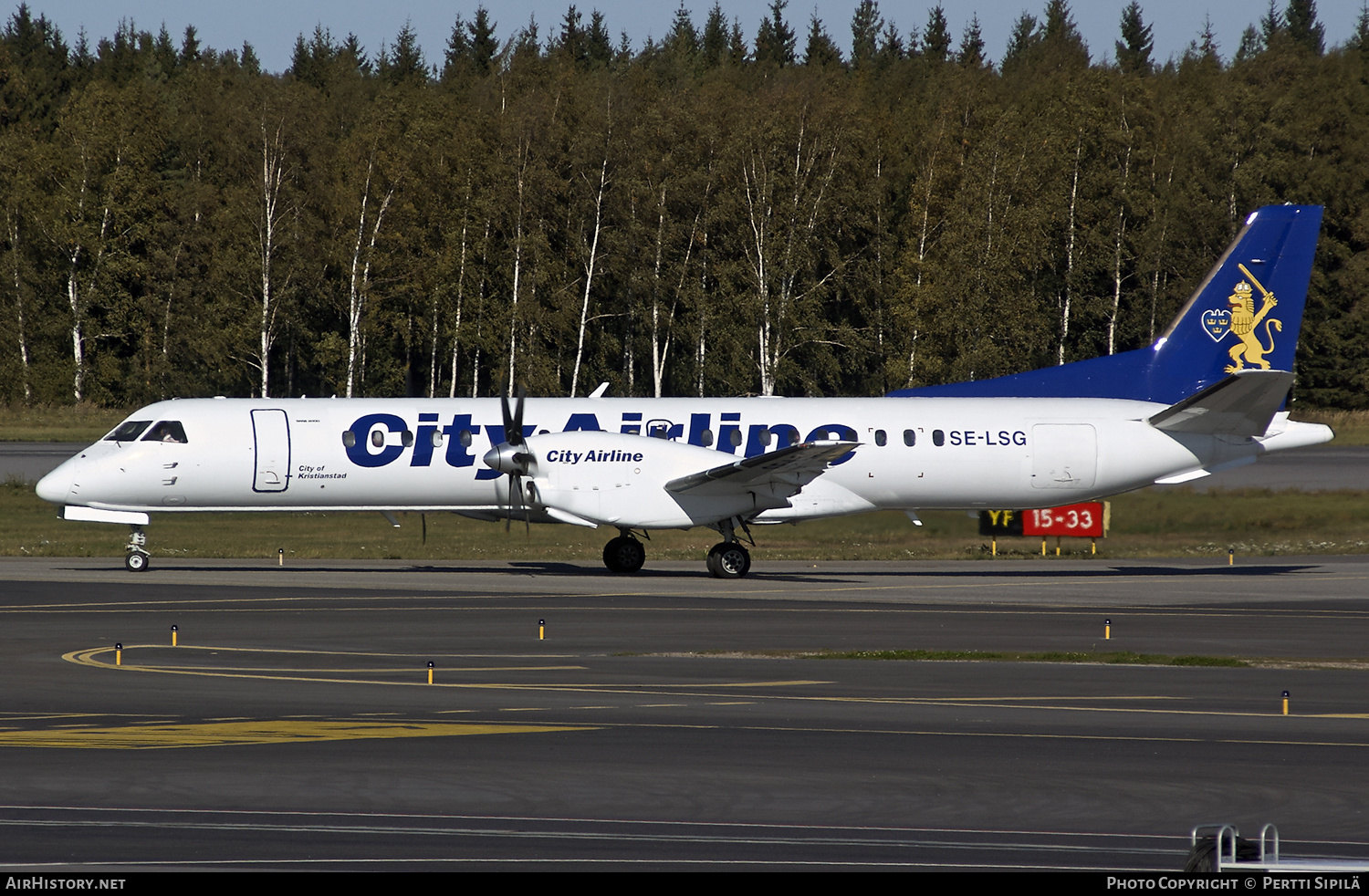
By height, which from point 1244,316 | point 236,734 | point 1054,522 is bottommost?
point 236,734

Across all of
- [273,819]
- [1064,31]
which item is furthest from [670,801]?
[1064,31]

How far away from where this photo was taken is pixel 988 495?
29.0 m

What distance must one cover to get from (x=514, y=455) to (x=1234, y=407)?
535 inches

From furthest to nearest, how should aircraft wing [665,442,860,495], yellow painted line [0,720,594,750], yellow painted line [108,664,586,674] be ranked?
1. aircraft wing [665,442,860,495]
2. yellow painted line [108,664,586,674]
3. yellow painted line [0,720,594,750]

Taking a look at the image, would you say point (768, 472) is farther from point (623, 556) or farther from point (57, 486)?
point (57, 486)

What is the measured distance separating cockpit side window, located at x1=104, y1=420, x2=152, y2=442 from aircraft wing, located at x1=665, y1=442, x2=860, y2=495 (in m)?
9.94

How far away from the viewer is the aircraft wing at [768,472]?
25719 mm

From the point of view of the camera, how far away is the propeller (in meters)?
26.8

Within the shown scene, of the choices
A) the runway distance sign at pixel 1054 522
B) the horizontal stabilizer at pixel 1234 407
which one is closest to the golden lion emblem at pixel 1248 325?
the horizontal stabilizer at pixel 1234 407

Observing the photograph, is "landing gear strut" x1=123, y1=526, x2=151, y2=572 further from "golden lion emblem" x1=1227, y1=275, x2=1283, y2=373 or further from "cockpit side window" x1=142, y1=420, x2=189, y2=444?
"golden lion emblem" x1=1227, y1=275, x2=1283, y2=373

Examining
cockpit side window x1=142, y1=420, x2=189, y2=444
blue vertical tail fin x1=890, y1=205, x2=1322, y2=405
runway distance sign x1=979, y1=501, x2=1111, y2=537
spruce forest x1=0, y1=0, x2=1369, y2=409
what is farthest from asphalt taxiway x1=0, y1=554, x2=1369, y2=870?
spruce forest x1=0, y1=0, x2=1369, y2=409

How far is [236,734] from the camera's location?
1270 cm

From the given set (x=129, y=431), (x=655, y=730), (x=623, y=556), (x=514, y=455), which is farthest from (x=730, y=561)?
(x=655, y=730)
